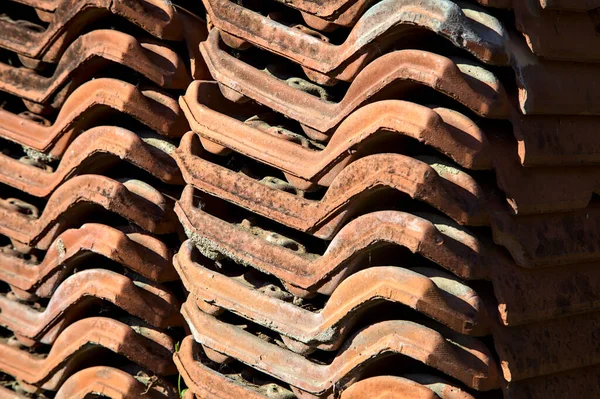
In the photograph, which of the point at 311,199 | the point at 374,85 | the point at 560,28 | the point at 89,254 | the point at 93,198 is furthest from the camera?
the point at 89,254

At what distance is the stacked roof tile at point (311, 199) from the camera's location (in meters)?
2.31

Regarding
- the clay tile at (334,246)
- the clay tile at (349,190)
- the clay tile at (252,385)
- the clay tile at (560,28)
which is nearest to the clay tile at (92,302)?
the clay tile at (252,385)

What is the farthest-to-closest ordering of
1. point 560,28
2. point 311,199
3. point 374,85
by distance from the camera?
1. point 311,199
2. point 560,28
3. point 374,85

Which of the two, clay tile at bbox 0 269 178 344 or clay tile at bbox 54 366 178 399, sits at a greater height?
clay tile at bbox 0 269 178 344

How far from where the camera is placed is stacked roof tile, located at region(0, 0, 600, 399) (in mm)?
2312

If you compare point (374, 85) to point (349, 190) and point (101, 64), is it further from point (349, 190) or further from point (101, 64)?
point (101, 64)

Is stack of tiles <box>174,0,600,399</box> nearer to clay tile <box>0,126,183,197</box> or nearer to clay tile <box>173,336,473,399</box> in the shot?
clay tile <box>173,336,473,399</box>

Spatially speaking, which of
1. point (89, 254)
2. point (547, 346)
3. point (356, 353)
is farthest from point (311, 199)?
point (89, 254)

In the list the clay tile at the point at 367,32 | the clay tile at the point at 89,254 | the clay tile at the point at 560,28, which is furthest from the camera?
the clay tile at the point at 89,254

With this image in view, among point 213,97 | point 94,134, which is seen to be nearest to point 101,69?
point 94,134

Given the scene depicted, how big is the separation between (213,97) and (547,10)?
1.01m

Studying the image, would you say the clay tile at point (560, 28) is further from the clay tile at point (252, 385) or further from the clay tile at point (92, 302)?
the clay tile at point (92, 302)

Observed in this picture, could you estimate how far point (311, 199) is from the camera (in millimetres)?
2664

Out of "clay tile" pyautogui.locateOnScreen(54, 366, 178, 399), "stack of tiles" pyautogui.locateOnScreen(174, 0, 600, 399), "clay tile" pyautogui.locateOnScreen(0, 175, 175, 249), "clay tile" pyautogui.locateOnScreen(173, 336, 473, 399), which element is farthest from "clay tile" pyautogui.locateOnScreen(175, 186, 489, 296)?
"clay tile" pyautogui.locateOnScreen(54, 366, 178, 399)
